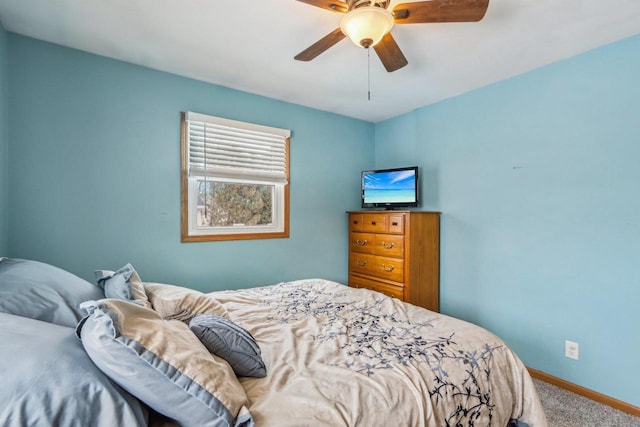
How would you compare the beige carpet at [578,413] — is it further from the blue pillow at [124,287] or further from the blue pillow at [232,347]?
the blue pillow at [124,287]

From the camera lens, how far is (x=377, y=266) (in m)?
3.20

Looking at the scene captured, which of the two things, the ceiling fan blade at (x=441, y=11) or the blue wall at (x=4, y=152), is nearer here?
the ceiling fan blade at (x=441, y=11)

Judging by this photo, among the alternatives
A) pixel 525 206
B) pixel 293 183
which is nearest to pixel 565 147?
pixel 525 206

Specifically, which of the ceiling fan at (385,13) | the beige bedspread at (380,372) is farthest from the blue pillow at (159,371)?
the ceiling fan at (385,13)

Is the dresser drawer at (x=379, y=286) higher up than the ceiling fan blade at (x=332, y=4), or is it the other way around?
the ceiling fan blade at (x=332, y=4)

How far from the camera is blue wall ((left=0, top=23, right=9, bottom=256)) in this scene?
1.96 meters

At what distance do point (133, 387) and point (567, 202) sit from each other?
2.83 metres

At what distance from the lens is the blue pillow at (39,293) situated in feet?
3.44

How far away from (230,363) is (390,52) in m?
1.82

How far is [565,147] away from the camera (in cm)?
232

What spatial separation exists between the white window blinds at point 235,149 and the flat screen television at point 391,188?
3.17 feet

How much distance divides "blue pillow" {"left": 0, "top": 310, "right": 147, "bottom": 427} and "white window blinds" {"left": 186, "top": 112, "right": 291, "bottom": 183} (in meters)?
2.05

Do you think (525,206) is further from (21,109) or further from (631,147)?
(21,109)

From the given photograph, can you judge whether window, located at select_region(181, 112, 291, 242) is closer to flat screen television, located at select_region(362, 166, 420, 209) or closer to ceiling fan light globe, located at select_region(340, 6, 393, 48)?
flat screen television, located at select_region(362, 166, 420, 209)
